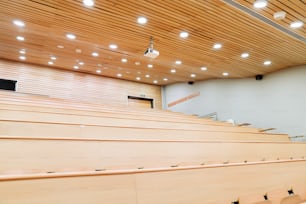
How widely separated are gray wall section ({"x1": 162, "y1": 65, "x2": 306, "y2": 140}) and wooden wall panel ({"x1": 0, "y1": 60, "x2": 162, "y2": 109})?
1142 mm

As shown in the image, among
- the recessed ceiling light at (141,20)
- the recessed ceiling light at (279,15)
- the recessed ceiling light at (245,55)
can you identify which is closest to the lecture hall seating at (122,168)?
the recessed ceiling light at (141,20)

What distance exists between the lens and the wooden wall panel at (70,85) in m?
4.01

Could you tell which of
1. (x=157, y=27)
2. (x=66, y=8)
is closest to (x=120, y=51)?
(x=157, y=27)

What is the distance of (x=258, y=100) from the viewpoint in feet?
14.2

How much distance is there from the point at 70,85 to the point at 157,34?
7.91 ft

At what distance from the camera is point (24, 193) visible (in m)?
0.69

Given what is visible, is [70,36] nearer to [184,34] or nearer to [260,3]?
[184,34]

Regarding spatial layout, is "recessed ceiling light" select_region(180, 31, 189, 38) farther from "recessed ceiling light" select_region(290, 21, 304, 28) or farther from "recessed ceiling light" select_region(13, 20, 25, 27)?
"recessed ceiling light" select_region(13, 20, 25, 27)

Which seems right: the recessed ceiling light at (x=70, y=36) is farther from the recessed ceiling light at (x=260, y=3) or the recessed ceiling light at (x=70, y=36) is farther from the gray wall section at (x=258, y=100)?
the gray wall section at (x=258, y=100)

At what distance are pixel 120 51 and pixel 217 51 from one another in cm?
134

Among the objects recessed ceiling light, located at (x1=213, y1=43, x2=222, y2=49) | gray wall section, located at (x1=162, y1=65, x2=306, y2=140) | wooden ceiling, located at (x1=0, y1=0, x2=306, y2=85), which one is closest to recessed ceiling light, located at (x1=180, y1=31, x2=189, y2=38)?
wooden ceiling, located at (x1=0, y1=0, x2=306, y2=85)

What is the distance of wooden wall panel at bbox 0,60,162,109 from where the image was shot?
13.2 ft

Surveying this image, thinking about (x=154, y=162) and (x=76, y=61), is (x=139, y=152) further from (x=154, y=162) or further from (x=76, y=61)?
(x=76, y=61)

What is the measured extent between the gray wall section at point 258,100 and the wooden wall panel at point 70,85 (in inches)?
45.0
